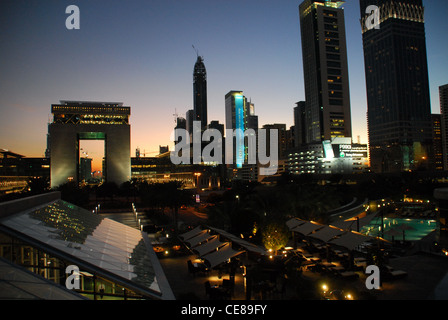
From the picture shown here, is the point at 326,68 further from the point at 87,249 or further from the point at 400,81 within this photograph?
the point at 87,249

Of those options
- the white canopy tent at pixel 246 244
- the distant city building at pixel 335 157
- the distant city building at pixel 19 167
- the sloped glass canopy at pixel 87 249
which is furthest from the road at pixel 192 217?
the distant city building at pixel 335 157

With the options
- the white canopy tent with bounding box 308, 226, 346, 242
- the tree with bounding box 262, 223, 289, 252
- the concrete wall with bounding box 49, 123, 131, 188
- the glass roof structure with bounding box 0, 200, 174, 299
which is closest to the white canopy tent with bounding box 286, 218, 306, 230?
the white canopy tent with bounding box 308, 226, 346, 242

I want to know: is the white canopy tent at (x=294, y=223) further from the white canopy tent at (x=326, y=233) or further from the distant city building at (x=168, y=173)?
the distant city building at (x=168, y=173)

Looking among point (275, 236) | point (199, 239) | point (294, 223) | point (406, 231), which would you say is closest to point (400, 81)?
point (406, 231)

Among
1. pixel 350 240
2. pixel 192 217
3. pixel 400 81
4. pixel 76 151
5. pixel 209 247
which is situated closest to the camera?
pixel 350 240

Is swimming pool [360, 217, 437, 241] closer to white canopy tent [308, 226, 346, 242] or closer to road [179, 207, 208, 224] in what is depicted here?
white canopy tent [308, 226, 346, 242]

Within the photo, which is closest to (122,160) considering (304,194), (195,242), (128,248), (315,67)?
(304,194)
